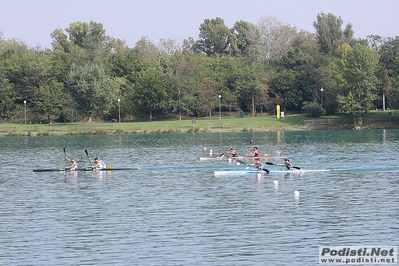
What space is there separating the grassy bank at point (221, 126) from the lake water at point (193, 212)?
4198cm

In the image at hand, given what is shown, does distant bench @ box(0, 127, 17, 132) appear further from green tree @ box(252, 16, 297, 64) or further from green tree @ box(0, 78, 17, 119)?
green tree @ box(252, 16, 297, 64)

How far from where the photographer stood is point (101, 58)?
131000 millimetres

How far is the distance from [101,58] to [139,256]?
113 metres

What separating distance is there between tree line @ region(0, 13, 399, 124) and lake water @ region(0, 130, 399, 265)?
45.8 meters

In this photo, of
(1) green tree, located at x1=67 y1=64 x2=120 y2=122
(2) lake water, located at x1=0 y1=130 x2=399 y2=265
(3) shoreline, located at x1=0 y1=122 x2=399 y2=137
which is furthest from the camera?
(1) green tree, located at x1=67 y1=64 x2=120 y2=122

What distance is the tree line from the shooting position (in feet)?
322

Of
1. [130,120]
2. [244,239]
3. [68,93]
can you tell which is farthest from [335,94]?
[244,239]

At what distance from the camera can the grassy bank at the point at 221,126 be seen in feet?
313

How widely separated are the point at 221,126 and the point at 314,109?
14.5 meters

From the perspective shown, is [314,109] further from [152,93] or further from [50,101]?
[50,101]

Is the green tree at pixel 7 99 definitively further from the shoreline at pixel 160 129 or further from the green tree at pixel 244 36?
the green tree at pixel 244 36

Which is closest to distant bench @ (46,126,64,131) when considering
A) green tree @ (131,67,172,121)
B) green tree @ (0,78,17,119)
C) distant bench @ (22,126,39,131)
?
distant bench @ (22,126,39,131)

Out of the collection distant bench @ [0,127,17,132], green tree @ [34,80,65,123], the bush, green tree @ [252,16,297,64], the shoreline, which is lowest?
the shoreline

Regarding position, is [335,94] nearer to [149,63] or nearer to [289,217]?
[149,63]
